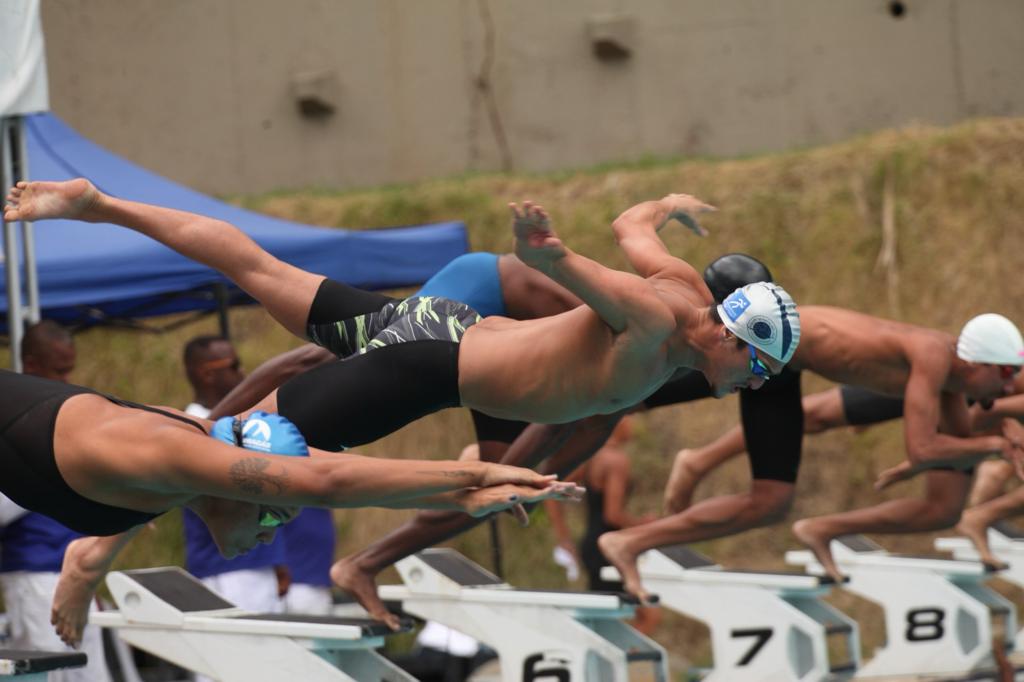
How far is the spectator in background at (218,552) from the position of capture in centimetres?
716

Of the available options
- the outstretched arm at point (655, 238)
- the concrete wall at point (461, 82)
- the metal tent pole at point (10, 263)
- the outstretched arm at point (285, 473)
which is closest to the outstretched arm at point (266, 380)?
the metal tent pole at point (10, 263)

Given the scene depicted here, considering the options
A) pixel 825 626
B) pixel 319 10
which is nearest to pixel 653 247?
pixel 825 626

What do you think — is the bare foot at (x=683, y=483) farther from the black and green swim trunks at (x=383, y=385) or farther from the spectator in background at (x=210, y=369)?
the black and green swim trunks at (x=383, y=385)

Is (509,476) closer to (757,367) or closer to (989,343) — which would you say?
(757,367)

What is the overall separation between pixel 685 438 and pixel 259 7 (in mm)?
5485

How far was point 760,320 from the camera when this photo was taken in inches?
187

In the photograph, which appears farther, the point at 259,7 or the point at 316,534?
the point at 259,7

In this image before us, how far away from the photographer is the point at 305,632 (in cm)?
547

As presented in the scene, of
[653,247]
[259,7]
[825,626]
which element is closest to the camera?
[653,247]

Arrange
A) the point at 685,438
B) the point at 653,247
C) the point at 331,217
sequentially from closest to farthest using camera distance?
the point at 653,247, the point at 685,438, the point at 331,217

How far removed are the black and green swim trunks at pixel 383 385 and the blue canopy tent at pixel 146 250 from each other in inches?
121

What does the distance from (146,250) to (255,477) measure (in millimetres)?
4211

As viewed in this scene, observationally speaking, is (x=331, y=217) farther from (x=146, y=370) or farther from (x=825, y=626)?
(x=825, y=626)

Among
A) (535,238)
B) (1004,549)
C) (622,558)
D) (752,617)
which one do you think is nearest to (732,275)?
(622,558)
